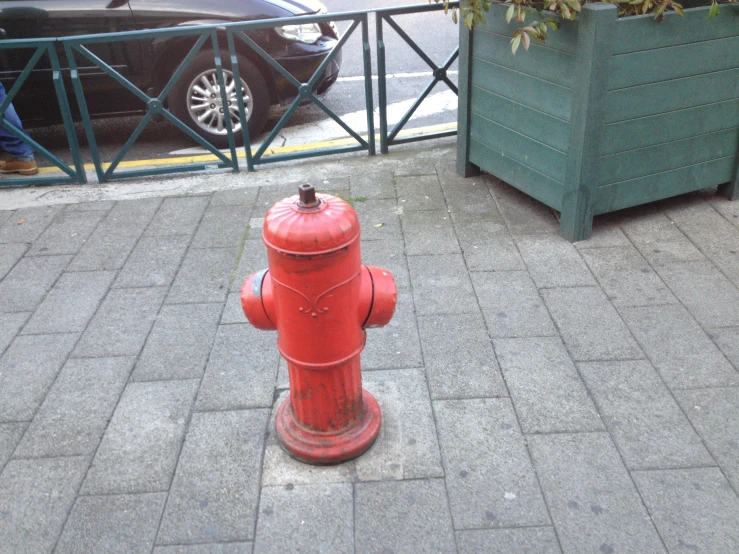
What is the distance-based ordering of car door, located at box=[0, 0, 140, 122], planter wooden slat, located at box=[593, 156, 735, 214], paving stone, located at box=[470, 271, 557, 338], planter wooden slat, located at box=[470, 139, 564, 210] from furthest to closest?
1. car door, located at box=[0, 0, 140, 122]
2. planter wooden slat, located at box=[470, 139, 564, 210]
3. planter wooden slat, located at box=[593, 156, 735, 214]
4. paving stone, located at box=[470, 271, 557, 338]

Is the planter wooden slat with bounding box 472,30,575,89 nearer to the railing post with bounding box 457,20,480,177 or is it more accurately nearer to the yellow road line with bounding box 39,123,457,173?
the railing post with bounding box 457,20,480,177

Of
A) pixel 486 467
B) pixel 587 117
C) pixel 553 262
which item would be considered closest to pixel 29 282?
pixel 486 467

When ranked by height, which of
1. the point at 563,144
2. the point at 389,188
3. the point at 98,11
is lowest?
the point at 389,188

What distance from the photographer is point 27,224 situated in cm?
534

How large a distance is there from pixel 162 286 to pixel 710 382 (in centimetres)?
304

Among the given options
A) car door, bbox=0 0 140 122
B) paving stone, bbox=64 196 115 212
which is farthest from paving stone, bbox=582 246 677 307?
car door, bbox=0 0 140 122

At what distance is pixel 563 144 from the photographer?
4496mm

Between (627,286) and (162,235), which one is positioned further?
(162,235)

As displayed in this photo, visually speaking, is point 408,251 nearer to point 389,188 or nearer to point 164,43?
point 389,188

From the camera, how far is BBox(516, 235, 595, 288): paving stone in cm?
423

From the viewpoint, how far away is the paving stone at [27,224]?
16.8ft

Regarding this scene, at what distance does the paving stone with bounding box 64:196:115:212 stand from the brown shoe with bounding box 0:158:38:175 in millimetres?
1015

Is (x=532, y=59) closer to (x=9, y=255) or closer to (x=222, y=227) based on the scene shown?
(x=222, y=227)

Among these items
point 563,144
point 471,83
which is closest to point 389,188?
point 471,83
